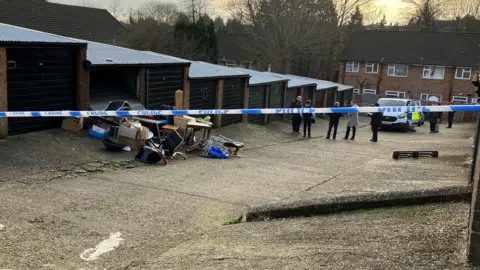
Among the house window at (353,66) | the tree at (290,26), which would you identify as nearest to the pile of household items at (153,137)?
the tree at (290,26)

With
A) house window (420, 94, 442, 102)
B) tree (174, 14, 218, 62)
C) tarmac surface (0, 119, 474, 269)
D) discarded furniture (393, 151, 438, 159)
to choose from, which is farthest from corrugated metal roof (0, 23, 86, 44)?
house window (420, 94, 442, 102)

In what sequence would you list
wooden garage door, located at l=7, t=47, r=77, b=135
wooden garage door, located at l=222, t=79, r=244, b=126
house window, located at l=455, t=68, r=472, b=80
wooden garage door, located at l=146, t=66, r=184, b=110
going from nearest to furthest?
wooden garage door, located at l=7, t=47, r=77, b=135
wooden garage door, located at l=146, t=66, r=184, b=110
wooden garage door, located at l=222, t=79, r=244, b=126
house window, located at l=455, t=68, r=472, b=80

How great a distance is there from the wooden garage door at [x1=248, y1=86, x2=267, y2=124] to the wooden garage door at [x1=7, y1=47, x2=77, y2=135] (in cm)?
964

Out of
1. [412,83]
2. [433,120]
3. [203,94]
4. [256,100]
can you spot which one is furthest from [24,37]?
[412,83]

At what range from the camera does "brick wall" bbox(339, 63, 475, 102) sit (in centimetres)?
4091

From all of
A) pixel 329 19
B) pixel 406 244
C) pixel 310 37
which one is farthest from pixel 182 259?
pixel 329 19

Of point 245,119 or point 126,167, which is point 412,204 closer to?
point 126,167

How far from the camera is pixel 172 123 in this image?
12664 millimetres

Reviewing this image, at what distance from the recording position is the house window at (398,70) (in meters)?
43.2

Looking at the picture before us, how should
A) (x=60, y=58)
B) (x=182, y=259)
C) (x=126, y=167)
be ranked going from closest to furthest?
(x=182, y=259)
(x=126, y=167)
(x=60, y=58)

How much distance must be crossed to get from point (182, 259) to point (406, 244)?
2258 mm

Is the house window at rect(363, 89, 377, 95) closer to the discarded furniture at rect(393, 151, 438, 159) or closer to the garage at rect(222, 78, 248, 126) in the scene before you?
the garage at rect(222, 78, 248, 126)

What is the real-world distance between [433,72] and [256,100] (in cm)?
2705

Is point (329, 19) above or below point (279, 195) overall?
above
